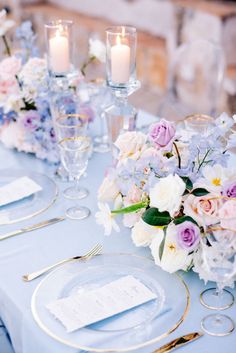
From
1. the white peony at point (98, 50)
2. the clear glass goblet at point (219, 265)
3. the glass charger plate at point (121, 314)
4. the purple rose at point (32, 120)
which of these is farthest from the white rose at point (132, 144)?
the white peony at point (98, 50)

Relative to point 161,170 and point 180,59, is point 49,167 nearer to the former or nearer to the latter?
point 161,170

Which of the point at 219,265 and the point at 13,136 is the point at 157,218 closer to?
the point at 219,265

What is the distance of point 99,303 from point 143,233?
7.6 inches

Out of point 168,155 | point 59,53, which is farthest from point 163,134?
point 59,53

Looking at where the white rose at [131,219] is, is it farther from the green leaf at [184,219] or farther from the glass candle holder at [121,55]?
the glass candle holder at [121,55]

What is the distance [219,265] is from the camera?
0.89m

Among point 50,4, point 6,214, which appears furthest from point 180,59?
point 50,4

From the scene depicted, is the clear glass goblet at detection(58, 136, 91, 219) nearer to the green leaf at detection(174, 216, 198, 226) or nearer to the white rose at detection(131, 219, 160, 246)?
the white rose at detection(131, 219, 160, 246)

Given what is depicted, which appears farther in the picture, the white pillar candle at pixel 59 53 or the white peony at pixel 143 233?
the white pillar candle at pixel 59 53

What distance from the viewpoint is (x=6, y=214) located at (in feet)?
4.43

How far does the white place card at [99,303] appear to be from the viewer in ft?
3.20

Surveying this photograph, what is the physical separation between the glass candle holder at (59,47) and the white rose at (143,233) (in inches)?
26.5

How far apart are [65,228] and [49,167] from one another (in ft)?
1.14

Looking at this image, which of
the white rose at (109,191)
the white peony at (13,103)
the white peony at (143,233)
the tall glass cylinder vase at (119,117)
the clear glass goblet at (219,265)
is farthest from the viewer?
the white peony at (13,103)
